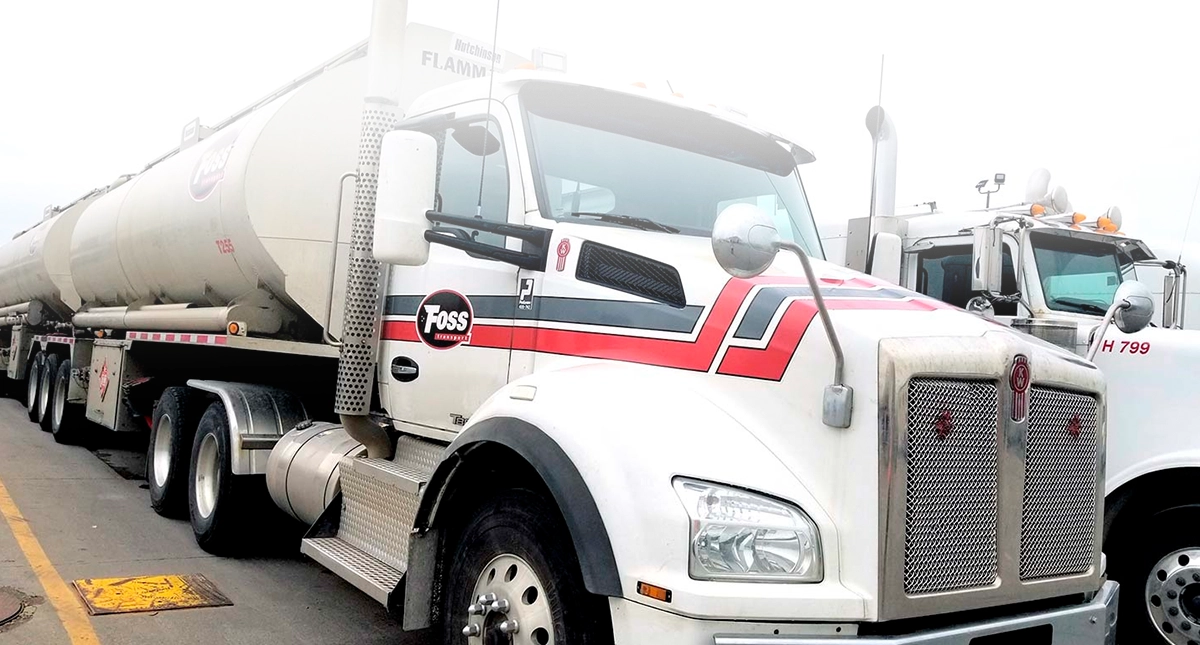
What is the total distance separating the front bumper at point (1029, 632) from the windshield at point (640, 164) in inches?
71.8

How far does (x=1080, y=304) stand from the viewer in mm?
6340

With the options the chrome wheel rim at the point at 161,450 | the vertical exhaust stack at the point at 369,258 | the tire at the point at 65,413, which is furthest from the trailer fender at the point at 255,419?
the tire at the point at 65,413

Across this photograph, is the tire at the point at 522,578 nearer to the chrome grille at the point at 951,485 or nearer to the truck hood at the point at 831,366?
the truck hood at the point at 831,366

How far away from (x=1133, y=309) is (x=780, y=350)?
6.30 ft

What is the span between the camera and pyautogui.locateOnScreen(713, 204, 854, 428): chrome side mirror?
267cm

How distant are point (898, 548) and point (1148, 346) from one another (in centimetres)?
335

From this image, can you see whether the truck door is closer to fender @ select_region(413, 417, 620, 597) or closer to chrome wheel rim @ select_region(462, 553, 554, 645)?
fender @ select_region(413, 417, 620, 597)

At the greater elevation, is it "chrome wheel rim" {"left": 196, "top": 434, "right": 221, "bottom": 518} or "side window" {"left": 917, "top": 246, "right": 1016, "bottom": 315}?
"side window" {"left": 917, "top": 246, "right": 1016, "bottom": 315}

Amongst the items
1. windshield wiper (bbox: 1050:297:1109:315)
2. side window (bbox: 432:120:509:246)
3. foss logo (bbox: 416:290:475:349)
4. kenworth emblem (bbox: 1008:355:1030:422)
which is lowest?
kenworth emblem (bbox: 1008:355:1030:422)

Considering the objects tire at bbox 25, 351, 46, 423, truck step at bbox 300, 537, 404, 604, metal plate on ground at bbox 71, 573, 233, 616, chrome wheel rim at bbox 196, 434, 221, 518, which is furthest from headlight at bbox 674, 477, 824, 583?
tire at bbox 25, 351, 46, 423

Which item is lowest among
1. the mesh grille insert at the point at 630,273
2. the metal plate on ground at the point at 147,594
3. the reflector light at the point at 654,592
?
the metal plate on ground at the point at 147,594

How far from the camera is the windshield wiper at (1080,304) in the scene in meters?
6.25

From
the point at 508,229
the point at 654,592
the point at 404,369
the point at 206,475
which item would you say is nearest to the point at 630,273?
the point at 508,229

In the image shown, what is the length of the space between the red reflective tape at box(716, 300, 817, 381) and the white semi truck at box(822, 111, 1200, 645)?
128 cm
